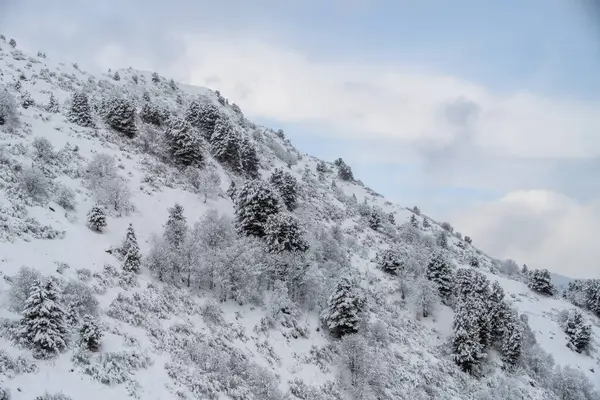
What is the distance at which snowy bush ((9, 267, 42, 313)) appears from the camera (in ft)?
74.7

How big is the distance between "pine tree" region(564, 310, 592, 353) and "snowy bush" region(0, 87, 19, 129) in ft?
249

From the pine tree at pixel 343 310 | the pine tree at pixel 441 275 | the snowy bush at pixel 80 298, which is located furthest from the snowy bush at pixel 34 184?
the pine tree at pixel 441 275

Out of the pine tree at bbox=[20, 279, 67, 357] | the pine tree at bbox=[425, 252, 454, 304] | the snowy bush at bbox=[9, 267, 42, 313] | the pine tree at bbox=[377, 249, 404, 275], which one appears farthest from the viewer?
the pine tree at bbox=[377, 249, 404, 275]

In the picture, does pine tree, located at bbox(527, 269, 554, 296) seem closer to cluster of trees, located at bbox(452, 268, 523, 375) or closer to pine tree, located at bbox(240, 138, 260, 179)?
cluster of trees, located at bbox(452, 268, 523, 375)

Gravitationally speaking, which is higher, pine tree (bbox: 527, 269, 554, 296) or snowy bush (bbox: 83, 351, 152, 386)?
pine tree (bbox: 527, 269, 554, 296)

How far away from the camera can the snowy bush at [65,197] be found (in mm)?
37469

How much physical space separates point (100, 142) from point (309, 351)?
3732 cm

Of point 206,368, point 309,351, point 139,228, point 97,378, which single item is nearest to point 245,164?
point 139,228

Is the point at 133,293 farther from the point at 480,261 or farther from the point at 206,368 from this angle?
the point at 480,261

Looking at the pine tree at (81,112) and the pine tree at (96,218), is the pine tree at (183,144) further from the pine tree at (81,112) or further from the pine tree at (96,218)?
the pine tree at (96,218)

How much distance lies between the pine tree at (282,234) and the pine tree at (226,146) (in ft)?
82.4

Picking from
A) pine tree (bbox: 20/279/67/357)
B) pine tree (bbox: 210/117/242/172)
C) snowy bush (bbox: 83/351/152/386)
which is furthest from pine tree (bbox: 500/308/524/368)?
pine tree (bbox: 20/279/67/357)

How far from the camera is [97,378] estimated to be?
856 inches

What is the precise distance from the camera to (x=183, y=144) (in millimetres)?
59000
